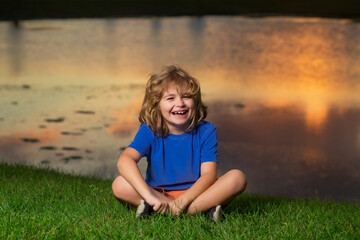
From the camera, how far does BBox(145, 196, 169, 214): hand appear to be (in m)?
3.02

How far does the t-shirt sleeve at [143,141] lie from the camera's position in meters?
3.29

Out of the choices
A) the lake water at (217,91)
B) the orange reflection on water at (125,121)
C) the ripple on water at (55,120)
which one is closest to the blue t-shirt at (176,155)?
the lake water at (217,91)

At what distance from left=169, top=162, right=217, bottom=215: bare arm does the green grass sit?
0.07m

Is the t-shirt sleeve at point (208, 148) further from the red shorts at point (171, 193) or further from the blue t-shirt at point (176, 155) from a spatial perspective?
the red shorts at point (171, 193)

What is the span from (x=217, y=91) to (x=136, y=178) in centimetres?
853

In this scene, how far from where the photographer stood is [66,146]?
786 centimetres

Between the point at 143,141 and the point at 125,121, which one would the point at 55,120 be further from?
the point at 143,141

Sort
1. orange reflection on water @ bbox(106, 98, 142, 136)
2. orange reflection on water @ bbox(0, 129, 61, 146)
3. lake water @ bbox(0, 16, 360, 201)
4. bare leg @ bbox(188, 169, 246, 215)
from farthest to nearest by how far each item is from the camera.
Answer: orange reflection on water @ bbox(106, 98, 142, 136), orange reflection on water @ bbox(0, 129, 61, 146), lake water @ bbox(0, 16, 360, 201), bare leg @ bbox(188, 169, 246, 215)

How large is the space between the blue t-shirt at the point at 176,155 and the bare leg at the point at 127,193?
0.18m

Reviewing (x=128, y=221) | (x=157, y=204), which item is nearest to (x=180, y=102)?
(x=157, y=204)

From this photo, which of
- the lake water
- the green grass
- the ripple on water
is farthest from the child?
the ripple on water

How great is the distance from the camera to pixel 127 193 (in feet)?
10.6

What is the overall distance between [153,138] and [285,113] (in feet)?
23.5

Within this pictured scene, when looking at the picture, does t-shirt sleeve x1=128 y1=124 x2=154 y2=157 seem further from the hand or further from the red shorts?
the hand
